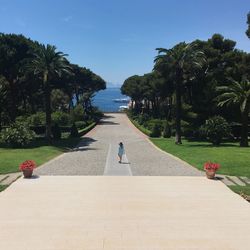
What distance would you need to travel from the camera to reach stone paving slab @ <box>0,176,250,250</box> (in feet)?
36.8

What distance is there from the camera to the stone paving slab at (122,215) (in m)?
11.2

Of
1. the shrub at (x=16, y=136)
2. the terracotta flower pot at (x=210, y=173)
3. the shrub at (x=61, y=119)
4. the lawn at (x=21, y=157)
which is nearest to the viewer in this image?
the terracotta flower pot at (x=210, y=173)

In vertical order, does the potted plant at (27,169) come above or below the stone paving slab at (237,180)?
above

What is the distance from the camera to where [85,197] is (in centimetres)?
1688

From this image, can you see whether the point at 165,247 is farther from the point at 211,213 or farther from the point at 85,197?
the point at 85,197

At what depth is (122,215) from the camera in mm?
14023

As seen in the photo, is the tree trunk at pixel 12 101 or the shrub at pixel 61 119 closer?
the tree trunk at pixel 12 101

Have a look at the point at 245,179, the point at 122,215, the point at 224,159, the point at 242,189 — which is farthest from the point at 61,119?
the point at 122,215

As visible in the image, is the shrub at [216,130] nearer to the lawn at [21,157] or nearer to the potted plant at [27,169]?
the lawn at [21,157]

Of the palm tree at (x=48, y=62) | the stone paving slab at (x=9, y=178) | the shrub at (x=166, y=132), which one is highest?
the palm tree at (x=48, y=62)

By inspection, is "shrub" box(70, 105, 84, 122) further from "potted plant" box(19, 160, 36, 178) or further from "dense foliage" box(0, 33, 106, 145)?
"potted plant" box(19, 160, 36, 178)

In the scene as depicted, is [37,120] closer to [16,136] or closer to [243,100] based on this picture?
[16,136]

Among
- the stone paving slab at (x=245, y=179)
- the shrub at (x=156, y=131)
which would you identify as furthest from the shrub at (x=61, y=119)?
the stone paving slab at (x=245, y=179)

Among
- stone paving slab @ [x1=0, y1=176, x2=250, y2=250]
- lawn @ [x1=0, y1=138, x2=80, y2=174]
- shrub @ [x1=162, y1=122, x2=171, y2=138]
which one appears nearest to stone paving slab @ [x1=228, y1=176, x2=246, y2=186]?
stone paving slab @ [x1=0, y1=176, x2=250, y2=250]
